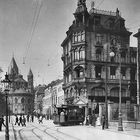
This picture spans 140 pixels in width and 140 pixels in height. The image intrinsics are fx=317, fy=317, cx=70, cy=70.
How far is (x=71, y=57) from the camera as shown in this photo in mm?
57188

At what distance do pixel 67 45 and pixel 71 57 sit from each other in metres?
4.96

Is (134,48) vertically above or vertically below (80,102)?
above

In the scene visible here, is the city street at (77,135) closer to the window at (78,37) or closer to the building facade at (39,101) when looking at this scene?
the window at (78,37)

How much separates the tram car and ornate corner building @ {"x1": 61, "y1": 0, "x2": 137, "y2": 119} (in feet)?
48.4

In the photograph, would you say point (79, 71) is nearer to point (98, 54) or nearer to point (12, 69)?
point (98, 54)

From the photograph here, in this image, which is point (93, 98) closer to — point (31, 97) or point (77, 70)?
point (77, 70)

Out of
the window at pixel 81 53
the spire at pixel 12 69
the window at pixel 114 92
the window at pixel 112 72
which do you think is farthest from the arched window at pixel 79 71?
the spire at pixel 12 69

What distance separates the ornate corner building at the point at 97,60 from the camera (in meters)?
54.4

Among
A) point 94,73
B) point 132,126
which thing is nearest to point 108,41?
point 94,73

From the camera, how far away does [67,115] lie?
37.1 metres

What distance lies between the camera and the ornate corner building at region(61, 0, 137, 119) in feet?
179

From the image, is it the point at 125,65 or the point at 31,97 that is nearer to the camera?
Answer: the point at 125,65

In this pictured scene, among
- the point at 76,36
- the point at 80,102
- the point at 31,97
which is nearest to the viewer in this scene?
the point at 80,102

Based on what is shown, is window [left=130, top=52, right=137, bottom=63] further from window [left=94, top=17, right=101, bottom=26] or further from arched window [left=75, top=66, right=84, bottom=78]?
arched window [left=75, top=66, right=84, bottom=78]
